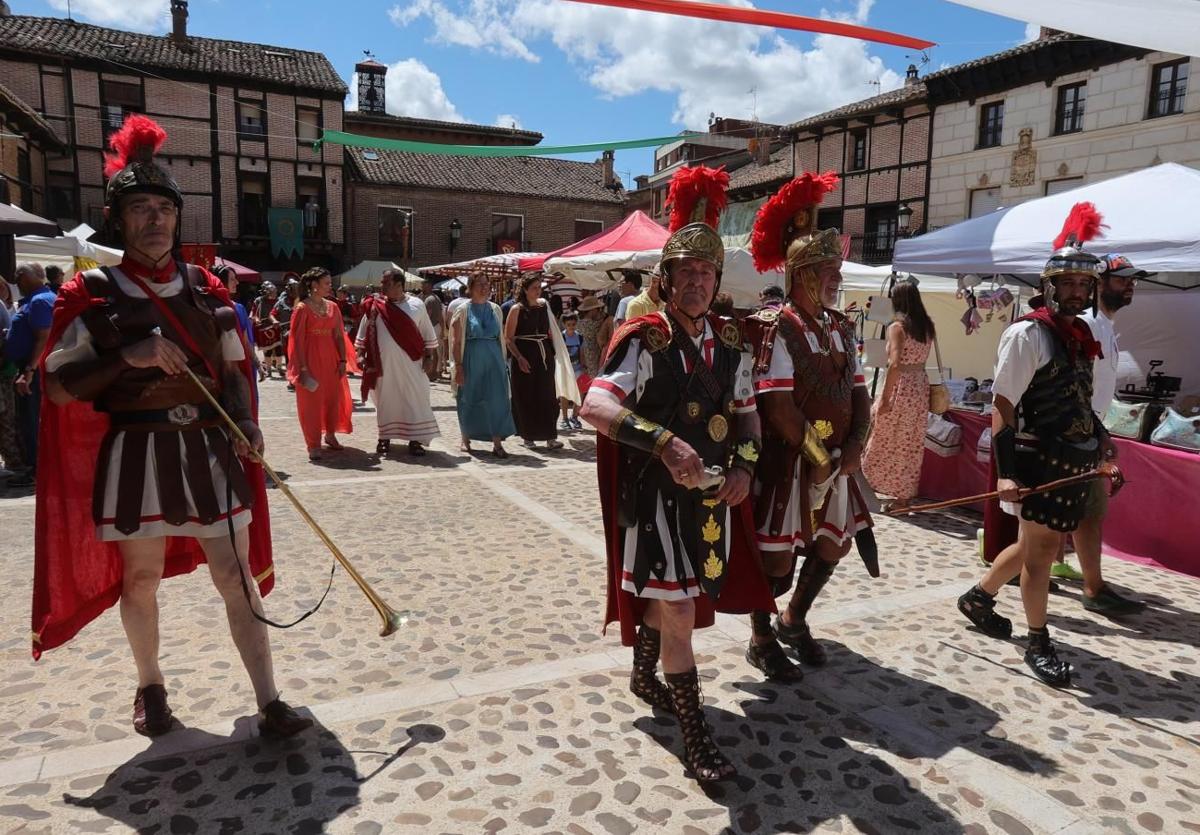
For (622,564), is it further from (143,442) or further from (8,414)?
(8,414)

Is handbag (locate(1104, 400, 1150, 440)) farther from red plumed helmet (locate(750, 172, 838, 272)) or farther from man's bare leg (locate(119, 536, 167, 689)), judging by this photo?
man's bare leg (locate(119, 536, 167, 689))

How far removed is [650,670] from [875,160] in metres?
24.7

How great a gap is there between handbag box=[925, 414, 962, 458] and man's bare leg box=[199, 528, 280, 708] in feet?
17.9

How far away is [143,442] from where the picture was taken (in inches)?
102

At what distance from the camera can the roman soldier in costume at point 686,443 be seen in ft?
8.50

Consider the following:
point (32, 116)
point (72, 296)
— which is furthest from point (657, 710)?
point (32, 116)

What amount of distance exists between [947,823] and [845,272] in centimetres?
950

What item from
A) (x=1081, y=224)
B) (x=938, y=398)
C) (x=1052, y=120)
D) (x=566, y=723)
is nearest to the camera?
(x=566, y=723)

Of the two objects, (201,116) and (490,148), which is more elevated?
(201,116)

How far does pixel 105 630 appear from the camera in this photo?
3756 mm

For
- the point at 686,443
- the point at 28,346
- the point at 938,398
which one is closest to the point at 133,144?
the point at 686,443

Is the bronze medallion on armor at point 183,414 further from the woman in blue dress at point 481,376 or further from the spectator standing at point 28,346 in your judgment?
the woman in blue dress at point 481,376

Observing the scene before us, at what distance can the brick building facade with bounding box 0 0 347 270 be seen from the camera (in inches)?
1062

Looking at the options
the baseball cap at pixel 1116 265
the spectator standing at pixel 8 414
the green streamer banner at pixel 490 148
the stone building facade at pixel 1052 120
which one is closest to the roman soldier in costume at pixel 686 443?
the baseball cap at pixel 1116 265
